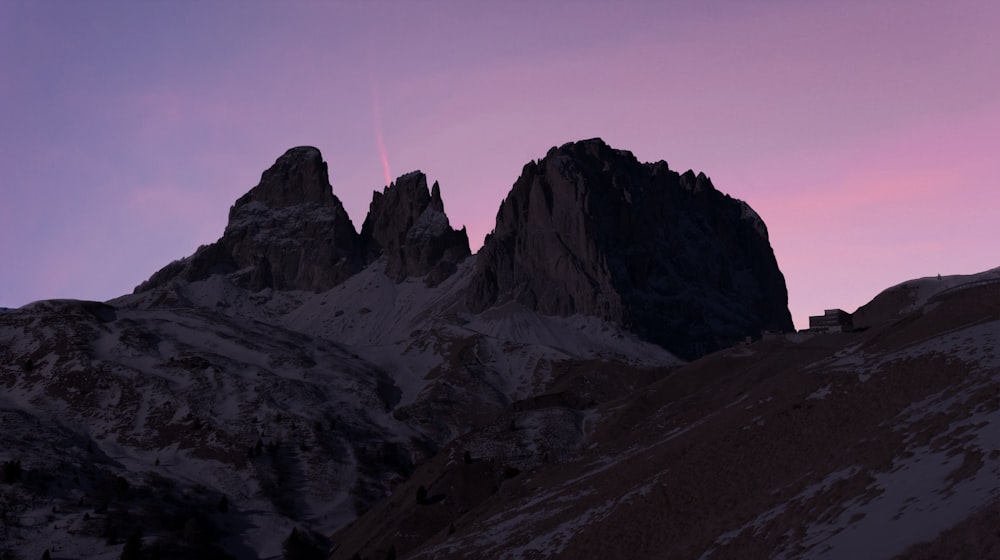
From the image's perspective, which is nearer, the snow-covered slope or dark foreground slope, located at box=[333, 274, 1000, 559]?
dark foreground slope, located at box=[333, 274, 1000, 559]

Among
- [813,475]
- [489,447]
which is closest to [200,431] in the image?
[489,447]

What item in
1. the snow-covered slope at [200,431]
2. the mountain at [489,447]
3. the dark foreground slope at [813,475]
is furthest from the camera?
the snow-covered slope at [200,431]

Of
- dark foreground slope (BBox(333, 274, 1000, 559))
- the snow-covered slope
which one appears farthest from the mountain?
the snow-covered slope

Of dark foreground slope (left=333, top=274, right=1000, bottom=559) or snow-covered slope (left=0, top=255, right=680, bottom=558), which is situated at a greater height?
snow-covered slope (left=0, top=255, right=680, bottom=558)

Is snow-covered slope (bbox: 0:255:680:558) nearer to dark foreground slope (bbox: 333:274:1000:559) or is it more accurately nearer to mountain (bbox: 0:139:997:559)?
mountain (bbox: 0:139:997:559)

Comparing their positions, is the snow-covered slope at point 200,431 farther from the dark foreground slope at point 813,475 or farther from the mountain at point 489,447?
the dark foreground slope at point 813,475

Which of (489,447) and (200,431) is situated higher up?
(200,431)

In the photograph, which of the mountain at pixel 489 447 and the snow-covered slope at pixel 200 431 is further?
the snow-covered slope at pixel 200 431

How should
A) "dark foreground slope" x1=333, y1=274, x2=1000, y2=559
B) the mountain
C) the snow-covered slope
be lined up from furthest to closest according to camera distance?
the snow-covered slope, the mountain, "dark foreground slope" x1=333, y1=274, x2=1000, y2=559

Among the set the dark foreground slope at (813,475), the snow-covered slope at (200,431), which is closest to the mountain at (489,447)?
the dark foreground slope at (813,475)

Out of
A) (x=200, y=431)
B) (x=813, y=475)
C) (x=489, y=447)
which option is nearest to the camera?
(x=813, y=475)

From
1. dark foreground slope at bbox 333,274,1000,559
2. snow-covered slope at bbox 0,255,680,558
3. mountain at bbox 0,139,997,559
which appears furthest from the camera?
snow-covered slope at bbox 0,255,680,558

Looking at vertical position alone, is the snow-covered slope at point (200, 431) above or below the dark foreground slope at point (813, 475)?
above

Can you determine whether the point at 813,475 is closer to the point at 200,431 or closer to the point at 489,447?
the point at 489,447
